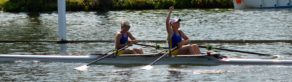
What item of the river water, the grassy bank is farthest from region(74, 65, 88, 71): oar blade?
the grassy bank

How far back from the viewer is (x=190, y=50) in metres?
25.7

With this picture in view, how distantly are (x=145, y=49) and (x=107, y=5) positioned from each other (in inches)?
1700

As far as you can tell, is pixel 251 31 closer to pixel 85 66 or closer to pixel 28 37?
pixel 28 37

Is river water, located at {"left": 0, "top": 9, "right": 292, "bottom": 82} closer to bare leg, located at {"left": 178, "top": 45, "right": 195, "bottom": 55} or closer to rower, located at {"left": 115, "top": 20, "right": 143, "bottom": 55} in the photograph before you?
bare leg, located at {"left": 178, "top": 45, "right": 195, "bottom": 55}

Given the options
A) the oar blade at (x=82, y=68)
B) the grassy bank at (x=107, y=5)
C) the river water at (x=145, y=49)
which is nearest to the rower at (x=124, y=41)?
the river water at (x=145, y=49)

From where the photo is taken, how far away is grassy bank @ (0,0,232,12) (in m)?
75.1

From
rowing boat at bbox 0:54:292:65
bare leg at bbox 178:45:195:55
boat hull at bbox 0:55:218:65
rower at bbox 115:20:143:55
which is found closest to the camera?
rowing boat at bbox 0:54:292:65

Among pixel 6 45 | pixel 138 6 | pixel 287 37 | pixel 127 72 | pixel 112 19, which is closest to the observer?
pixel 127 72

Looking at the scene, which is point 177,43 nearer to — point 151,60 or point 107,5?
point 151,60

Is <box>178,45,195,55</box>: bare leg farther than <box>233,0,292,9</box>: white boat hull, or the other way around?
<box>233,0,292,9</box>: white boat hull

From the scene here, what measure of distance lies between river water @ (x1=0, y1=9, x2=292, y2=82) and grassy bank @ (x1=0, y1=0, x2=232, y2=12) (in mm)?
6105

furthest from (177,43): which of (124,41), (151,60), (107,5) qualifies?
(107,5)

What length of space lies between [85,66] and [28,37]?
1817 centimetres

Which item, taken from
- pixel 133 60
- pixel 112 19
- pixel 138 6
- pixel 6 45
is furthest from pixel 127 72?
pixel 138 6
